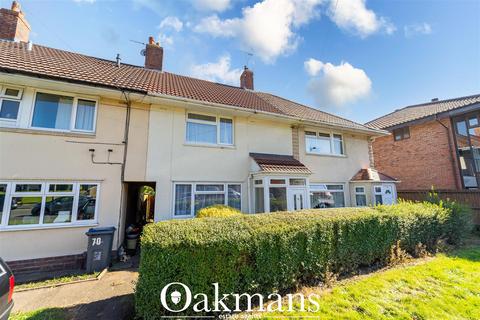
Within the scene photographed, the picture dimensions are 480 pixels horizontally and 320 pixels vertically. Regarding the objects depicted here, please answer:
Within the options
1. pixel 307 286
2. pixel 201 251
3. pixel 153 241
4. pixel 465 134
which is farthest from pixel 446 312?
pixel 465 134

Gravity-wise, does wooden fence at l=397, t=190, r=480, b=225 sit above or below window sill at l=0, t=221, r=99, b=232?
above

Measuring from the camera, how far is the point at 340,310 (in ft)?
13.0

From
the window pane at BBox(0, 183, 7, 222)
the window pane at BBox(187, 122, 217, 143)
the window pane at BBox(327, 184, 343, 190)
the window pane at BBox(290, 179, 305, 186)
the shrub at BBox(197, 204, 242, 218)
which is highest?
the window pane at BBox(187, 122, 217, 143)

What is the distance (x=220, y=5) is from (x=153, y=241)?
31.8 ft

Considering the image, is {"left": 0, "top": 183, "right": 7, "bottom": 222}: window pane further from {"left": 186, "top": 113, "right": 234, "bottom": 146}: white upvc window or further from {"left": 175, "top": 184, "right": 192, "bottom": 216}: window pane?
{"left": 186, "top": 113, "right": 234, "bottom": 146}: white upvc window

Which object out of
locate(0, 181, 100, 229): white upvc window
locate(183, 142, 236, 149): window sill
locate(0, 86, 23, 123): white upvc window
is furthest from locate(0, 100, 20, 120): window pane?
locate(183, 142, 236, 149): window sill

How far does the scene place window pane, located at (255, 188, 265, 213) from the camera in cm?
940

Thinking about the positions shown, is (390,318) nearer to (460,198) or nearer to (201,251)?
(201,251)

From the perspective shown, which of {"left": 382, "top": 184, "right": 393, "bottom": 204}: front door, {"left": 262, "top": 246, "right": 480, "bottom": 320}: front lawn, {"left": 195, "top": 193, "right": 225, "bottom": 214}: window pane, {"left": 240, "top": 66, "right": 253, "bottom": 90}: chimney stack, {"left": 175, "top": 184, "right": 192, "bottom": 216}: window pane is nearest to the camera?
{"left": 262, "top": 246, "right": 480, "bottom": 320}: front lawn

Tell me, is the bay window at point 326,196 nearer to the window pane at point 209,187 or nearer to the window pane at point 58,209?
the window pane at point 209,187

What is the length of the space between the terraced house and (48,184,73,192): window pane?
0.03 m

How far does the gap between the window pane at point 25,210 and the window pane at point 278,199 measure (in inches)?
332

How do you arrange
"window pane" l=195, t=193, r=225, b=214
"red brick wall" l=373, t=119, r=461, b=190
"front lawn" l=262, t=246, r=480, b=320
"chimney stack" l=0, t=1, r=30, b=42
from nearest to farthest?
"front lawn" l=262, t=246, r=480, b=320
"window pane" l=195, t=193, r=225, b=214
"chimney stack" l=0, t=1, r=30, b=42
"red brick wall" l=373, t=119, r=461, b=190

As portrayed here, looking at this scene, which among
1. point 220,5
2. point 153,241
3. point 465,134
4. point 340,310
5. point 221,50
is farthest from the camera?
point 465,134
